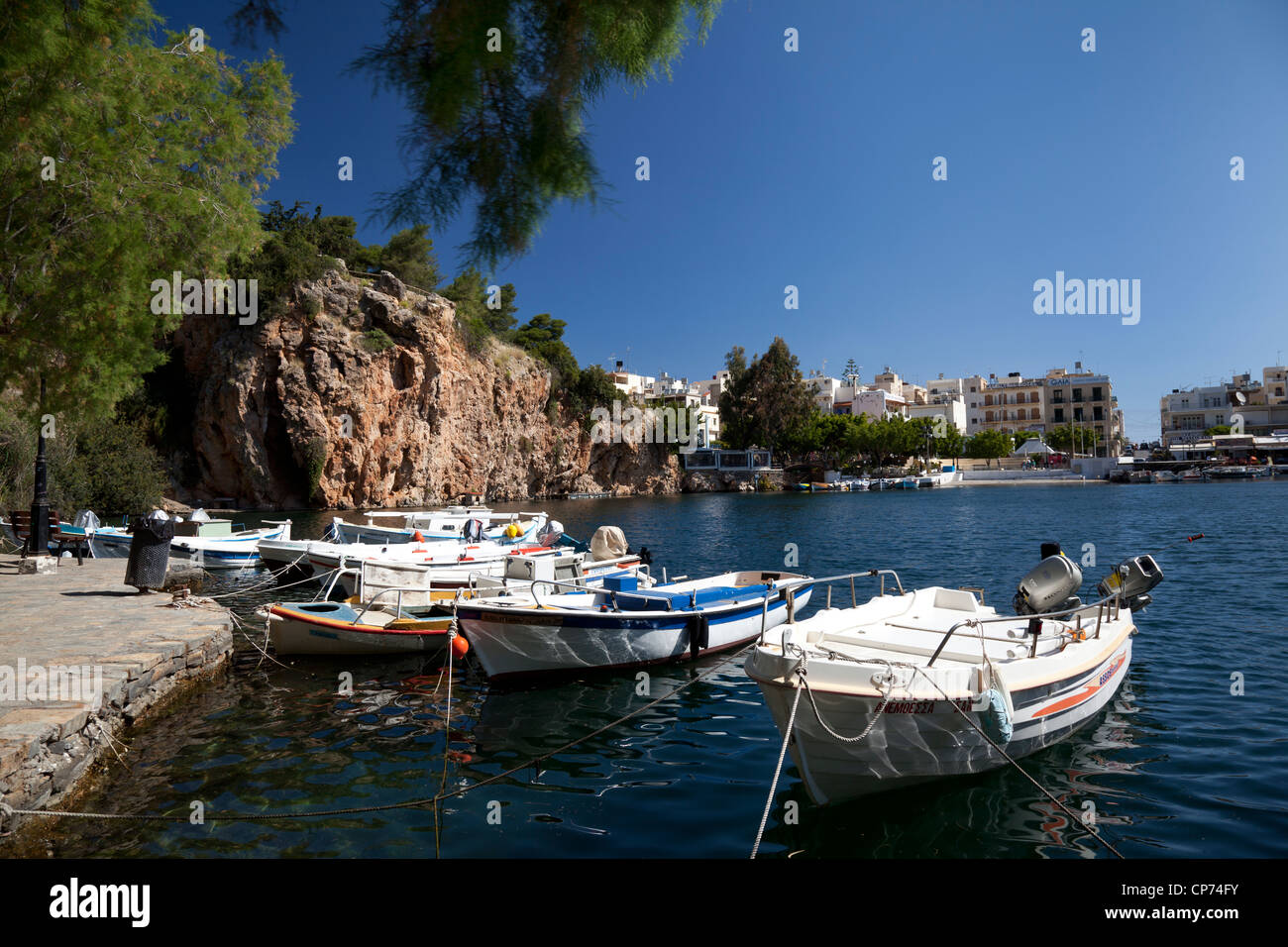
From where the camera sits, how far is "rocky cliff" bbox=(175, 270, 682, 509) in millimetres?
48281

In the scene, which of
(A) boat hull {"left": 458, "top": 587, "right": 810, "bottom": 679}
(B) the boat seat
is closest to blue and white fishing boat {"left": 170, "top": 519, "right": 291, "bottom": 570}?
(A) boat hull {"left": 458, "top": 587, "right": 810, "bottom": 679}

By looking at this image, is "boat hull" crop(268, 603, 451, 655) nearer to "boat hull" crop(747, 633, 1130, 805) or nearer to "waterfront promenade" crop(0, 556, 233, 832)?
"waterfront promenade" crop(0, 556, 233, 832)

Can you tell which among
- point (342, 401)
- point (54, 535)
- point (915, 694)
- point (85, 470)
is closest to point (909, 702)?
point (915, 694)

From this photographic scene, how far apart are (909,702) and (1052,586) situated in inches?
178

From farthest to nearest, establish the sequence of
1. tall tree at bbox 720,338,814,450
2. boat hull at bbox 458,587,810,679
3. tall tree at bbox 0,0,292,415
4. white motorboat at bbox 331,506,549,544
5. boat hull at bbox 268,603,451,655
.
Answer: tall tree at bbox 720,338,814,450
white motorboat at bbox 331,506,549,544
boat hull at bbox 268,603,451,655
boat hull at bbox 458,587,810,679
tall tree at bbox 0,0,292,415

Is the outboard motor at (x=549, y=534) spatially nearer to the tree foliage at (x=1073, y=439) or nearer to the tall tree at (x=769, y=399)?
the tall tree at (x=769, y=399)

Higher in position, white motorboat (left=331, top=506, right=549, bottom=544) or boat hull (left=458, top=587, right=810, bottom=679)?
white motorboat (left=331, top=506, right=549, bottom=544)

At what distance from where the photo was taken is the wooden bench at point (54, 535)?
57.8ft

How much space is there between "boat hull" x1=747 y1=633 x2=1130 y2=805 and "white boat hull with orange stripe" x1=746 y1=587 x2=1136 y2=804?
0.4 inches

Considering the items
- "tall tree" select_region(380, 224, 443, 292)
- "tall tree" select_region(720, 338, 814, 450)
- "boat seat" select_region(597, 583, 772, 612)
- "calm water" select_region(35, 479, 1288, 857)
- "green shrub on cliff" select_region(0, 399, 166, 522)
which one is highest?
"tall tree" select_region(380, 224, 443, 292)

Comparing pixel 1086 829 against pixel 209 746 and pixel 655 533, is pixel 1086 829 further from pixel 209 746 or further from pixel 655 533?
pixel 655 533

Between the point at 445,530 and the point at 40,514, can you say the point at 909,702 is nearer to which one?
the point at 40,514
